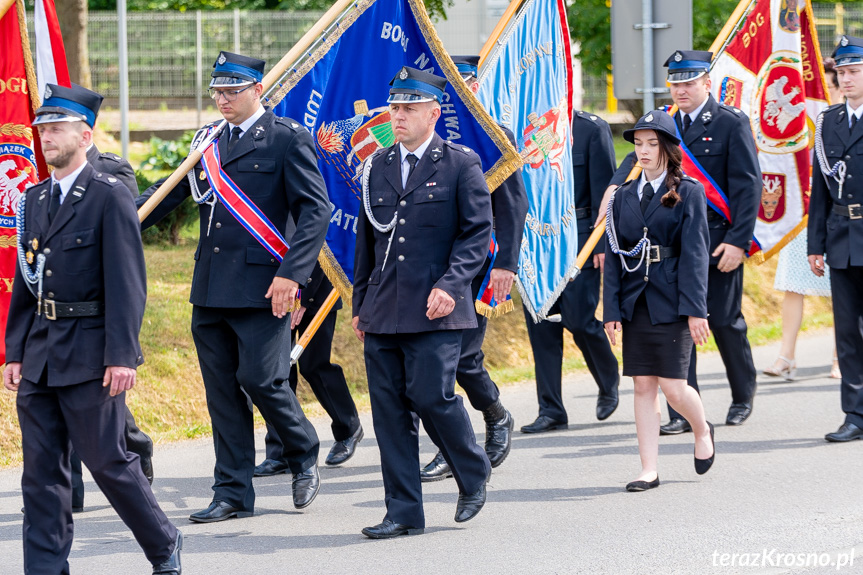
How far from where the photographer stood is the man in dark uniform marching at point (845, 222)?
7.74 meters

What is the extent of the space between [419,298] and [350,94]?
1.85 m

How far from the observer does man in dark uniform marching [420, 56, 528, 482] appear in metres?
6.46

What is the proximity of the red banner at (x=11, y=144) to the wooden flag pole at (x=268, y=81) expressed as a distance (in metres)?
0.29

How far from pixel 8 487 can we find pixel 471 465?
2.61 metres

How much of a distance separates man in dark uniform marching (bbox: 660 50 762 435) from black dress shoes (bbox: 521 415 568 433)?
70cm

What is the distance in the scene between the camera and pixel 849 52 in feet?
25.3

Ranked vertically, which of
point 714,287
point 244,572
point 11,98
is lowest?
point 244,572

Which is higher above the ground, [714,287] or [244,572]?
[714,287]

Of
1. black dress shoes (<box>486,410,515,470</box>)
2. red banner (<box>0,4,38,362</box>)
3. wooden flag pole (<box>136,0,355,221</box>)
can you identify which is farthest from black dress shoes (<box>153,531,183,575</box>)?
black dress shoes (<box>486,410,515,470</box>)

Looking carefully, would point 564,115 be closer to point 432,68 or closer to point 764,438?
point 432,68

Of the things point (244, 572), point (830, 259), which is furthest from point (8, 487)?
point (830, 259)

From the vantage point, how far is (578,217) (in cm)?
849

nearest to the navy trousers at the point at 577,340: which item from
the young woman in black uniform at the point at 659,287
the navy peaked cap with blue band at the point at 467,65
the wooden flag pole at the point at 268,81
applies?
the young woman in black uniform at the point at 659,287

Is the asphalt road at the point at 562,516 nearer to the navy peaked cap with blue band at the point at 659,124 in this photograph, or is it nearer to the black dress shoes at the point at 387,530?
the black dress shoes at the point at 387,530
